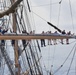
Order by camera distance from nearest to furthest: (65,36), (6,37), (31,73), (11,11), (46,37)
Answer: (11,11) < (6,37) < (46,37) < (65,36) < (31,73)

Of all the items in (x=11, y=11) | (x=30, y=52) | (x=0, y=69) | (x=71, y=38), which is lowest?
(x=0, y=69)

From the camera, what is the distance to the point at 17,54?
18.2 meters

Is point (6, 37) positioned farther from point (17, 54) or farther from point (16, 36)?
point (17, 54)

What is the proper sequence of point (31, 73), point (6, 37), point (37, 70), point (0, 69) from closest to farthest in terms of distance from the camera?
1. point (6, 37)
2. point (31, 73)
3. point (37, 70)
4. point (0, 69)

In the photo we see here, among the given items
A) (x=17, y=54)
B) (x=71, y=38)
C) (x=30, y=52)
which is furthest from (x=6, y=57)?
(x=71, y=38)

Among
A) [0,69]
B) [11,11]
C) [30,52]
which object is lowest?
[0,69]

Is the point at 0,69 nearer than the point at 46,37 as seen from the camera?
No

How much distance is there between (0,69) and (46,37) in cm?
1662

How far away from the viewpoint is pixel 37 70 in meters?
22.5

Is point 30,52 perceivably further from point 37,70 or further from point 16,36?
point 16,36

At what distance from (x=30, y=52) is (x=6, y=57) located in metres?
2.37

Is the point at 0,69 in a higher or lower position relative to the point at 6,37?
lower

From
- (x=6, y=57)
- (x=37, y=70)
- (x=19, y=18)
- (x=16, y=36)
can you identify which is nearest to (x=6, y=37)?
(x=16, y=36)

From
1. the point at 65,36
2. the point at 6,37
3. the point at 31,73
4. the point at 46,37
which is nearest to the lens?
the point at 6,37
